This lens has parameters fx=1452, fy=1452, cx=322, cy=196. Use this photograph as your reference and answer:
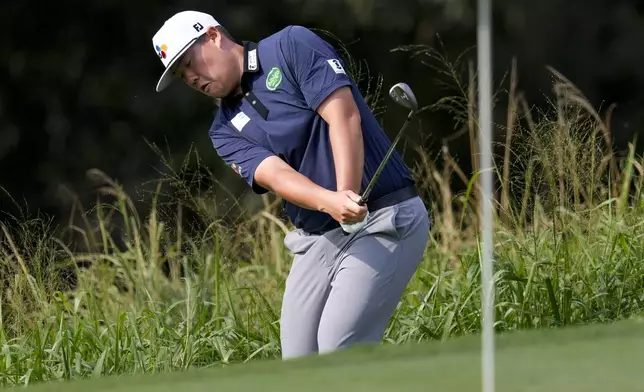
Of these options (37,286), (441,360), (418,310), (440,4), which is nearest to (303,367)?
(441,360)

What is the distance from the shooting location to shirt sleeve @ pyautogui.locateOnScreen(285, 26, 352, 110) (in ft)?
15.4

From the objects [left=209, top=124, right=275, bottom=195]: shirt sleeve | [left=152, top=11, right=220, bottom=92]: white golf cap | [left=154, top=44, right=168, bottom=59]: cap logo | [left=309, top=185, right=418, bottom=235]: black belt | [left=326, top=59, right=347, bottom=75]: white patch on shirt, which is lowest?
[left=309, top=185, right=418, bottom=235]: black belt

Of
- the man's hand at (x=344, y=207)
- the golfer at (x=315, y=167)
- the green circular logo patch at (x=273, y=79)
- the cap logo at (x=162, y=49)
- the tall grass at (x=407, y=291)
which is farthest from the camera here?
the tall grass at (x=407, y=291)

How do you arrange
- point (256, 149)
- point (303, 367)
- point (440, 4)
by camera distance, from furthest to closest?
point (440, 4)
point (256, 149)
point (303, 367)

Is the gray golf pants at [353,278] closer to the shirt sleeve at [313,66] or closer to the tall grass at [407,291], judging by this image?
the shirt sleeve at [313,66]

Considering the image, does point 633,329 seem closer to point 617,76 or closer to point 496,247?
point 496,247

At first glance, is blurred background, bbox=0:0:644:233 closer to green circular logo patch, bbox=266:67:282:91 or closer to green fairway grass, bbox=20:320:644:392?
green circular logo patch, bbox=266:67:282:91

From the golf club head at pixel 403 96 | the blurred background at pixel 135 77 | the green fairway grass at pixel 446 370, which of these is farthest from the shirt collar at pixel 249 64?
the blurred background at pixel 135 77

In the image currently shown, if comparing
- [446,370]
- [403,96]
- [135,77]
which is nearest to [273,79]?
[403,96]

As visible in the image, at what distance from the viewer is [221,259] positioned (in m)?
6.62

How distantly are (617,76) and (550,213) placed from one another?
1040 cm

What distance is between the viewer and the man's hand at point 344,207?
14.8 feet

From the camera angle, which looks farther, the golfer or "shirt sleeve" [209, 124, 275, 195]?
"shirt sleeve" [209, 124, 275, 195]

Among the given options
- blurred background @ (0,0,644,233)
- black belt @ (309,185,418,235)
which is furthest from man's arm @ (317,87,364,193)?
blurred background @ (0,0,644,233)
